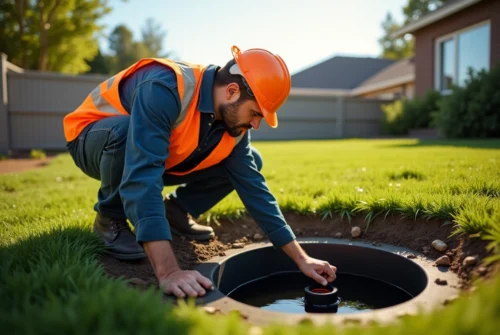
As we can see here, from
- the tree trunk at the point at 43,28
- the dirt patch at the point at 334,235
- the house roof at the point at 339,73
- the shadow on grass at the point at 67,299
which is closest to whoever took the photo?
the shadow on grass at the point at 67,299

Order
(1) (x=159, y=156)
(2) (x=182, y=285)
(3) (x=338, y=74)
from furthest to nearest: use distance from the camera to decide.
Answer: (3) (x=338, y=74) < (1) (x=159, y=156) < (2) (x=182, y=285)

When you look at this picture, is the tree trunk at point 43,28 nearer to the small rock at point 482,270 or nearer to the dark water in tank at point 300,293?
the dark water in tank at point 300,293

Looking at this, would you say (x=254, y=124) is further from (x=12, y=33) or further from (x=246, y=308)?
(x=12, y=33)

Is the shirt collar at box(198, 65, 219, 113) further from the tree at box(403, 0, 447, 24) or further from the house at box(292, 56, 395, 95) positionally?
the tree at box(403, 0, 447, 24)

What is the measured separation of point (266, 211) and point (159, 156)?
2.34ft

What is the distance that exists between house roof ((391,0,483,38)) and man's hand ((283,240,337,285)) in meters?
11.1

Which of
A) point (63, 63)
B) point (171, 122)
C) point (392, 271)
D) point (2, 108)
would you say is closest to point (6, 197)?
point (171, 122)

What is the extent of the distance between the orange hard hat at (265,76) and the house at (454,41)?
30.3ft

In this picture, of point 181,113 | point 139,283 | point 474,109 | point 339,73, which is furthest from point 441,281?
point 339,73

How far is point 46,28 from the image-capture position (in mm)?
19141

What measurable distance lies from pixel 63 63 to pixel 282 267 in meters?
24.1

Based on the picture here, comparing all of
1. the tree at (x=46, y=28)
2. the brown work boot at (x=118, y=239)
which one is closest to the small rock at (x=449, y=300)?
the brown work boot at (x=118, y=239)

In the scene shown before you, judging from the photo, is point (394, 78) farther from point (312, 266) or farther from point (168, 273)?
point (168, 273)

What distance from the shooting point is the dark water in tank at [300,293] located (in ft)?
7.54
